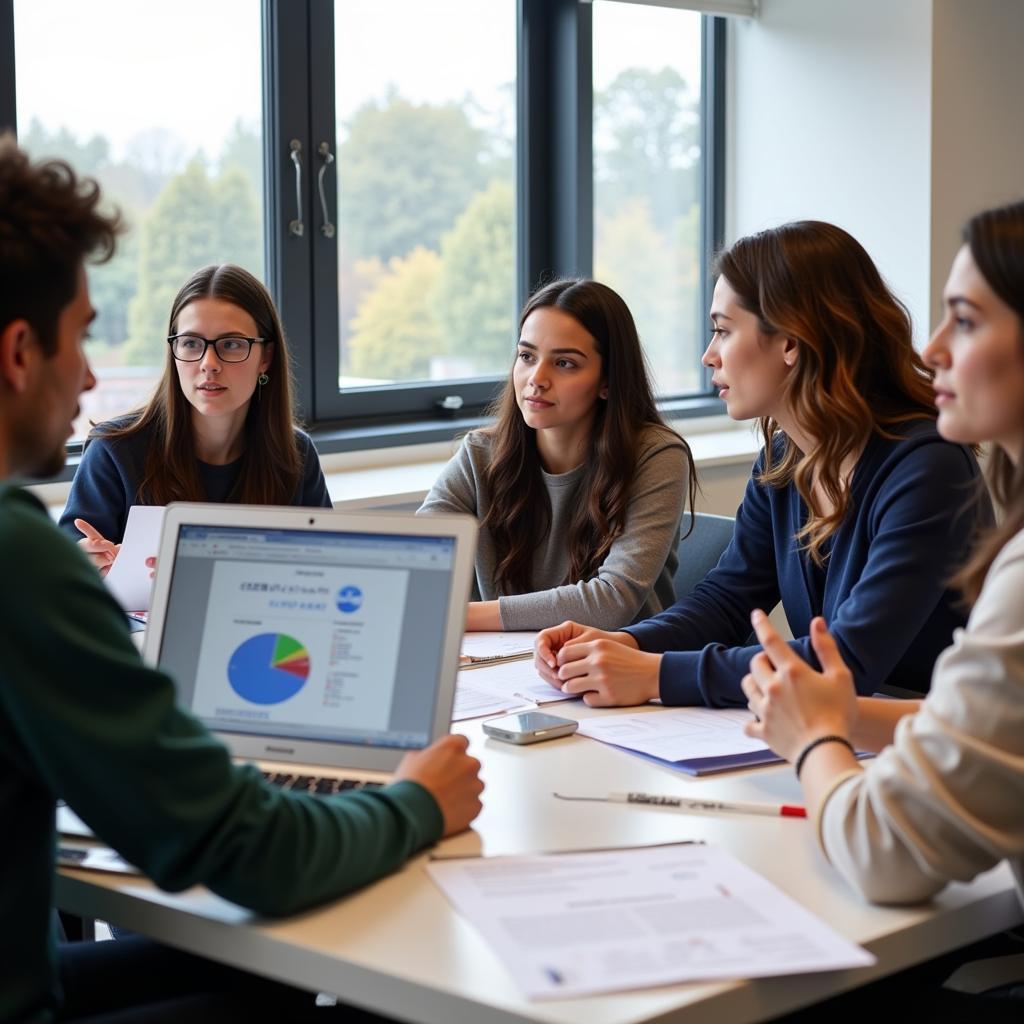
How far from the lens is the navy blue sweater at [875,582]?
1821mm

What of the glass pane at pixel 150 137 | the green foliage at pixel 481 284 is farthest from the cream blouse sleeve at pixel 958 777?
the green foliage at pixel 481 284

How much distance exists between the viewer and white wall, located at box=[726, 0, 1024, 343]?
13.2 ft

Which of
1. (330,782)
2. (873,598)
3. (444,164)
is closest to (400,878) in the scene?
(330,782)

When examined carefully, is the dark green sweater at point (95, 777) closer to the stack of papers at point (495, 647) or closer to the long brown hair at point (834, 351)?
the stack of papers at point (495, 647)

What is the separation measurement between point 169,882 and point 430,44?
3179 millimetres

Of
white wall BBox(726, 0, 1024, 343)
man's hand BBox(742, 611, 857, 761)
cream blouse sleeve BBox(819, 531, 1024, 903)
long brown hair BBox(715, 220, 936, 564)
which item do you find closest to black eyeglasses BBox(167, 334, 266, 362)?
long brown hair BBox(715, 220, 936, 564)

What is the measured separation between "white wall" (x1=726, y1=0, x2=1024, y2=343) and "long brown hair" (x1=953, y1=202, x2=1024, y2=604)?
2.81 m

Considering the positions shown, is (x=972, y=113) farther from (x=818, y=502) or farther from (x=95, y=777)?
(x=95, y=777)

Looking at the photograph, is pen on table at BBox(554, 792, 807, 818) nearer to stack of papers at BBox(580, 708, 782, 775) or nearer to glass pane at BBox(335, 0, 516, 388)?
stack of papers at BBox(580, 708, 782, 775)

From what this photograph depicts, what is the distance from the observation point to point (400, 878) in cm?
126

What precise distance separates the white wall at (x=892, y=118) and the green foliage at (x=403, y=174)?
1.02 m

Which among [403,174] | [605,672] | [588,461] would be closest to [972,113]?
[403,174]

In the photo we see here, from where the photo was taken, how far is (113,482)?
262 cm

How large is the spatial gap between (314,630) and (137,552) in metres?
0.77
